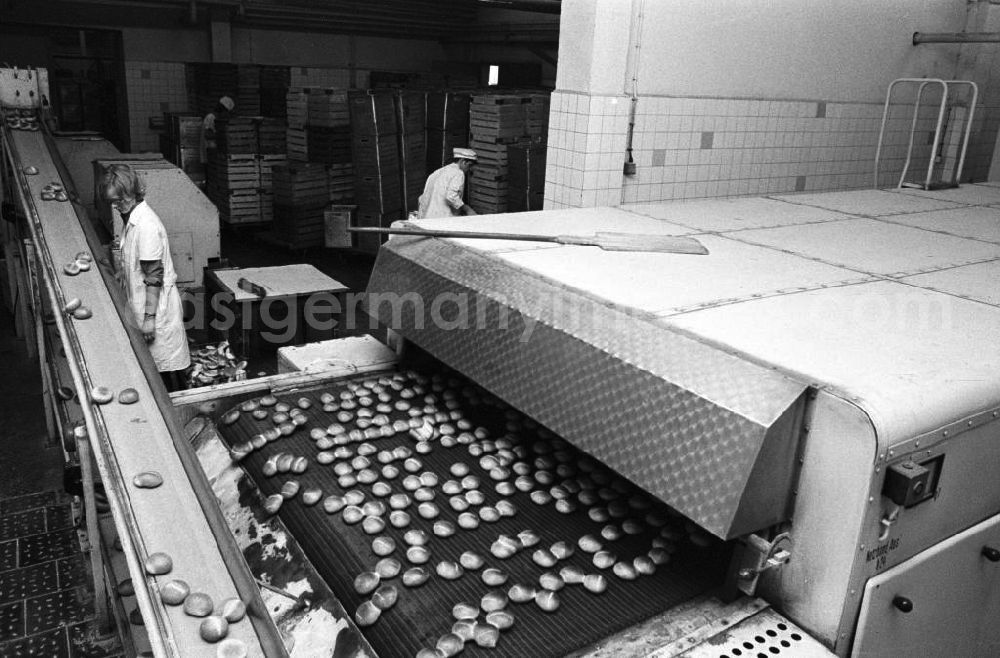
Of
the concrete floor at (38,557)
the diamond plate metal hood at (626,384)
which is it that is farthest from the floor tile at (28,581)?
the diamond plate metal hood at (626,384)

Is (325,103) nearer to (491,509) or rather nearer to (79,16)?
(79,16)

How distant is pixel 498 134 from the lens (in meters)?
7.39

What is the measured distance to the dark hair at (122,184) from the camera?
4.00 m

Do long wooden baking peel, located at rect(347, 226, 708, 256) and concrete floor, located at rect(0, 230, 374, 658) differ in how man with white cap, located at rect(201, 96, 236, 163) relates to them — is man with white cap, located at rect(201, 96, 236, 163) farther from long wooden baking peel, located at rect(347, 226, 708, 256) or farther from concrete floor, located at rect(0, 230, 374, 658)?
long wooden baking peel, located at rect(347, 226, 708, 256)

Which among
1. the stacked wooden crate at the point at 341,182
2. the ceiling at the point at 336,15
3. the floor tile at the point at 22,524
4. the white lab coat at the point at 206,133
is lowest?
the floor tile at the point at 22,524

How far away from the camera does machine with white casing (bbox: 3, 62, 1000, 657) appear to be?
5.04ft

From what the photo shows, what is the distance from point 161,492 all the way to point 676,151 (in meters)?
3.97

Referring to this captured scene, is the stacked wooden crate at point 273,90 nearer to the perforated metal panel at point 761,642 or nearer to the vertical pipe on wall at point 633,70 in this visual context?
the vertical pipe on wall at point 633,70

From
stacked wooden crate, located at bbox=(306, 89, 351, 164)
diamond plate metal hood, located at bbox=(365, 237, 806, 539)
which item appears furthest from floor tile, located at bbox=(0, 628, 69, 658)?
stacked wooden crate, located at bbox=(306, 89, 351, 164)

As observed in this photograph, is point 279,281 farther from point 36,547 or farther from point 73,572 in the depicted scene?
point 73,572

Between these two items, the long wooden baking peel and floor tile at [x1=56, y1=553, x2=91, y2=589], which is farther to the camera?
floor tile at [x1=56, y1=553, x2=91, y2=589]

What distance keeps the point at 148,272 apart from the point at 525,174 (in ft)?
13.2

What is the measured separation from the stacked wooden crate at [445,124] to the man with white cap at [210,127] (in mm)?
3057

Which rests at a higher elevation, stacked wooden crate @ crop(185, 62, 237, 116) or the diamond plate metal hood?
stacked wooden crate @ crop(185, 62, 237, 116)
